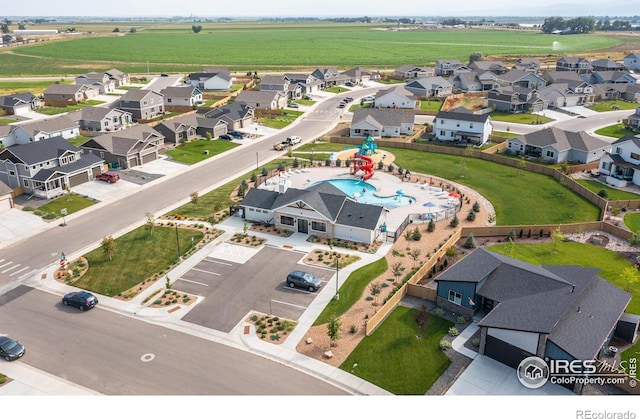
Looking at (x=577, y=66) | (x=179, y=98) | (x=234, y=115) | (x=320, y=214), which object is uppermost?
(x=577, y=66)

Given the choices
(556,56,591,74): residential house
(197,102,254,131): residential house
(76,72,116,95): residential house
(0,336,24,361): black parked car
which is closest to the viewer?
(0,336,24,361): black parked car

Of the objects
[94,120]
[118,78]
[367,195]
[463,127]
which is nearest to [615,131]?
[463,127]

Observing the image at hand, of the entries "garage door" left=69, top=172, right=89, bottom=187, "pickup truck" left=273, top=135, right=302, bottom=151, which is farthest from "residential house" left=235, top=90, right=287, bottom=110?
"garage door" left=69, top=172, right=89, bottom=187

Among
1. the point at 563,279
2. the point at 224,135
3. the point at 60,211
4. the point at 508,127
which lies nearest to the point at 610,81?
the point at 508,127

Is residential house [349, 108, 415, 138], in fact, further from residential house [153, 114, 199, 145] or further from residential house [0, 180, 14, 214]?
residential house [0, 180, 14, 214]

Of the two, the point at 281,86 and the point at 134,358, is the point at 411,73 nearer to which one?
the point at 281,86

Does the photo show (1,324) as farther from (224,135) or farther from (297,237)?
(224,135)
